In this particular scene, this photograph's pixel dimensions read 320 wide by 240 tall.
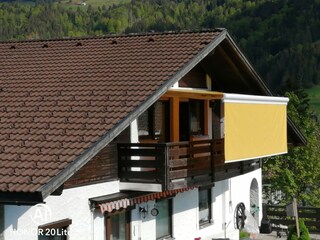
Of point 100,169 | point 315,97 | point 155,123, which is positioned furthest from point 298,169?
point 315,97

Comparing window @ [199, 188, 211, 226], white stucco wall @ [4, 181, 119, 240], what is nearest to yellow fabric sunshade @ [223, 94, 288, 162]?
window @ [199, 188, 211, 226]

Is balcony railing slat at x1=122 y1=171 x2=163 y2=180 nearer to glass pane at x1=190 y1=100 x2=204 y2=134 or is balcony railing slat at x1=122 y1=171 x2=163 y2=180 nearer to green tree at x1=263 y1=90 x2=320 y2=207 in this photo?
glass pane at x1=190 y1=100 x2=204 y2=134

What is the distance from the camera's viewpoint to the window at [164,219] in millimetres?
15516

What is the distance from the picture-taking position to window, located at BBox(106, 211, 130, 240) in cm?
1321

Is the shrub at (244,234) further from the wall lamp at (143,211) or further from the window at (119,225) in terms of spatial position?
the window at (119,225)

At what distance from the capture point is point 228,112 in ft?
48.3

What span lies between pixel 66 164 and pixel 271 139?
8.73 metres

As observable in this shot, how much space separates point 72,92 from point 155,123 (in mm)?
2981

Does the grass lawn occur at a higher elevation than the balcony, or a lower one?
higher

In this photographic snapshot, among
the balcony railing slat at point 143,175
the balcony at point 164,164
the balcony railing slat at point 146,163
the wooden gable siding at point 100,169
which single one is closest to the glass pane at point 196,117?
the balcony at point 164,164

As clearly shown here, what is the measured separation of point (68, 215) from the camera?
11.6 m

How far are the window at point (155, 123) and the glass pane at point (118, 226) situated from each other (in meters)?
1.81

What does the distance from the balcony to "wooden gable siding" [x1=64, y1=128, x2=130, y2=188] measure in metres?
0.15

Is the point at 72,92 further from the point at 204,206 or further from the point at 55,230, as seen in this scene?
the point at 204,206
